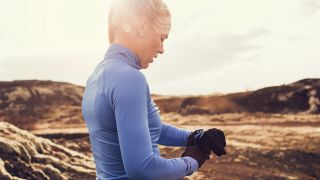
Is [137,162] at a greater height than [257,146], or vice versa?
[137,162]

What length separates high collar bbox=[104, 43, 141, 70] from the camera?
1516 millimetres

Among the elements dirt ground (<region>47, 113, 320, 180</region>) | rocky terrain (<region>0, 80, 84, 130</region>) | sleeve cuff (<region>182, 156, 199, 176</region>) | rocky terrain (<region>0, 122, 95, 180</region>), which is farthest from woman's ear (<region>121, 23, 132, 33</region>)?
rocky terrain (<region>0, 80, 84, 130</region>)

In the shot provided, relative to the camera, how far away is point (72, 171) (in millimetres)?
6422

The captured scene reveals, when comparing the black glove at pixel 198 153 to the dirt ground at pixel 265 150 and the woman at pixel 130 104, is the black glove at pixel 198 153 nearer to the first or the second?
the woman at pixel 130 104

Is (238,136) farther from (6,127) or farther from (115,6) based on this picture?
(115,6)

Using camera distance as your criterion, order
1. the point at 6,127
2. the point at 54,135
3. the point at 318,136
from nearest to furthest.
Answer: the point at 6,127 → the point at 318,136 → the point at 54,135

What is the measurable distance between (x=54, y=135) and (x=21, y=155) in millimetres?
8044

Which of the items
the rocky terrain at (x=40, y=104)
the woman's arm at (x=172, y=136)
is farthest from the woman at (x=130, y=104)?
the rocky terrain at (x=40, y=104)

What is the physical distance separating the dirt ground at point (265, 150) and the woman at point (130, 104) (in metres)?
6.17

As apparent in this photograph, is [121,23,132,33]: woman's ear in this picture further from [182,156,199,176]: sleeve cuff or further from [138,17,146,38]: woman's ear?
[182,156,199,176]: sleeve cuff

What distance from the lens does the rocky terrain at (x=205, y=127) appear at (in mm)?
6398

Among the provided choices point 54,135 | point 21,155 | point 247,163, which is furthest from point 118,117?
point 54,135

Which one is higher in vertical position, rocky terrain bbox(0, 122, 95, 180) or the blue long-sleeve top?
the blue long-sleeve top

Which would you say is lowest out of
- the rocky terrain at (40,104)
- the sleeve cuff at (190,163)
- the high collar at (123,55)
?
→ the rocky terrain at (40,104)
